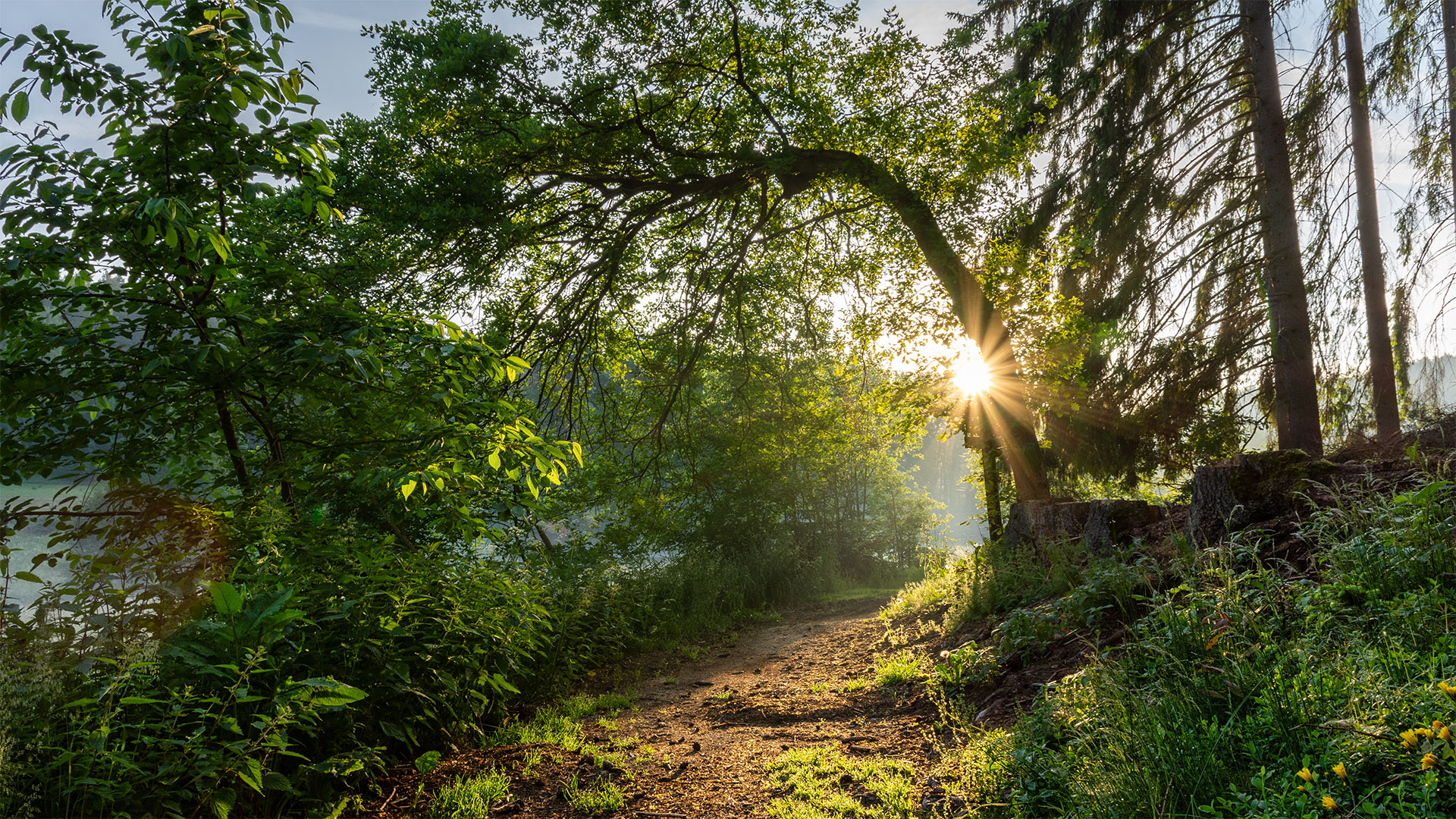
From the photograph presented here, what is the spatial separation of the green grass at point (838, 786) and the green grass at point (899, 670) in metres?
1.53

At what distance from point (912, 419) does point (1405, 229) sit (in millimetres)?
6115

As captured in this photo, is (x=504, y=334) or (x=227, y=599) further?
(x=504, y=334)

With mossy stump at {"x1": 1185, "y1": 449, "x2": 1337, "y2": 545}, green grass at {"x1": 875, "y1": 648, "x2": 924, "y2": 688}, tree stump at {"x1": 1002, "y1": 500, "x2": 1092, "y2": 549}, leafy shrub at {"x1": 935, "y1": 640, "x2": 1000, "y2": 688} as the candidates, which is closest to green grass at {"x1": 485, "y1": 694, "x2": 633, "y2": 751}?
green grass at {"x1": 875, "y1": 648, "x2": 924, "y2": 688}

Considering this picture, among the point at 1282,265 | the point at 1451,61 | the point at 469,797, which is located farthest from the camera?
the point at 1282,265

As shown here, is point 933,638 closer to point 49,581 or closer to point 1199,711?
point 1199,711

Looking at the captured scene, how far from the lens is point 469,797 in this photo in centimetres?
341

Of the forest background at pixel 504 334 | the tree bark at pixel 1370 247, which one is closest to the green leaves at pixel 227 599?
the forest background at pixel 504 334

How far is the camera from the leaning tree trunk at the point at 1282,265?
8094 mm

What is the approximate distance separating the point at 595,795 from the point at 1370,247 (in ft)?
36.1

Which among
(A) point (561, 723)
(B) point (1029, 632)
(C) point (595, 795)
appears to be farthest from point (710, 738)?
(B) point (1029, 632)

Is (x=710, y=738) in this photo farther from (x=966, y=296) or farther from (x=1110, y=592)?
(x=966, y=296)

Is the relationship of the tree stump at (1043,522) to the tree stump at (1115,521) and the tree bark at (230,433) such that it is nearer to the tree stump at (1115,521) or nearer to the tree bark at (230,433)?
the tree stump at (1115,521)

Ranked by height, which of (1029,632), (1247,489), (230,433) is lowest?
(1029,632)

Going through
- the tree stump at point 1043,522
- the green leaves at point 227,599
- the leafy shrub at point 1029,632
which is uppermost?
the tree stump at point 1043,522
